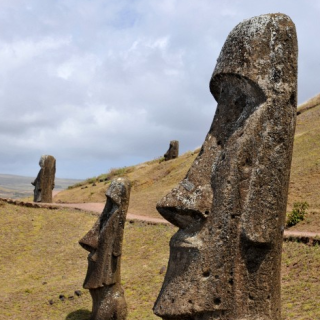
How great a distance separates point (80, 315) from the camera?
11938 millimetres

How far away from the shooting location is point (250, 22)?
510cm

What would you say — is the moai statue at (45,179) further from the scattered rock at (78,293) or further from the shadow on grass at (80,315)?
the shadow on grass at (80,315)

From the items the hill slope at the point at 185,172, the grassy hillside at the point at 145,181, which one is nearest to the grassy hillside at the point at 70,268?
the hill slope at the point at 185,172

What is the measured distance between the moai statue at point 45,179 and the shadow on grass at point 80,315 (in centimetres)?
1612

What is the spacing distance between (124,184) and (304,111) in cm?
3632

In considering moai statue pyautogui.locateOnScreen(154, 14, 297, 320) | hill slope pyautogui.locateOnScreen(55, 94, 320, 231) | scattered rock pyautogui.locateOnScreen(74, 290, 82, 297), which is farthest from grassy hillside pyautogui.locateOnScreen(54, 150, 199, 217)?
moai statue pyautogui.locateOnScreen(154, 14, 297, 320)

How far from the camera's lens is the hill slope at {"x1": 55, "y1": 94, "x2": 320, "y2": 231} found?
23.0m

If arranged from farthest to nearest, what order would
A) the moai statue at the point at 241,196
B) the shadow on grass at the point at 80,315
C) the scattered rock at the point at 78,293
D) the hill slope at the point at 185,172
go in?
the hill slope at the point at 185,172 < the scattered rock at the point at 78,293 < the shadow on grass at the point at 80,315 < the moai statue at the point at 241,196

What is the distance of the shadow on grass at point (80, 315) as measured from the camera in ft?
38.5

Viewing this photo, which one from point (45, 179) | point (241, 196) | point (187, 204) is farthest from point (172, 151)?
point (241, 196)

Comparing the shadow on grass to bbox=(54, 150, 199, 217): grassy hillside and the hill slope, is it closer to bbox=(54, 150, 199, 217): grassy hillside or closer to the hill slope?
the hill slope

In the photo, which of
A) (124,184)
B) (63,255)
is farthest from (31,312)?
(63,255)

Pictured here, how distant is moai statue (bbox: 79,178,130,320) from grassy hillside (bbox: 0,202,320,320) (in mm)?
563

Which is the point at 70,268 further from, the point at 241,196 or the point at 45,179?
the point at 241,196
